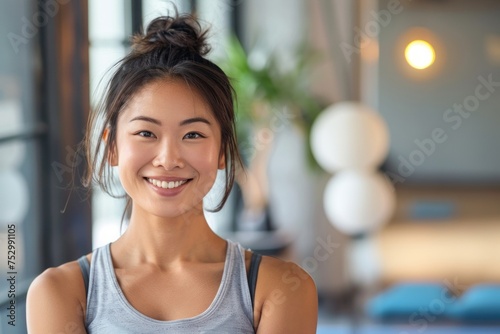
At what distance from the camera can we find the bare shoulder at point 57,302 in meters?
1.20

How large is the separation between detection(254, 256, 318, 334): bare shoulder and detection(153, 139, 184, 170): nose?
188 mm

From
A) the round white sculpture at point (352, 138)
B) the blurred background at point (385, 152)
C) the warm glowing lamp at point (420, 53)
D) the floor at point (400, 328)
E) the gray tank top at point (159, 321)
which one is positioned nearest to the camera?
the gray tank top at point (159, 321)

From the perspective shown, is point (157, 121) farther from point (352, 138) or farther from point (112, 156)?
point (352, 138)

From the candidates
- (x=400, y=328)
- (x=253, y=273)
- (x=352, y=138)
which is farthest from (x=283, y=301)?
(x=400, y=328)

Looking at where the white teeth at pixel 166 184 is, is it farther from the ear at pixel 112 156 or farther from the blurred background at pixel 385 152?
the blurred background at pixel 385 152

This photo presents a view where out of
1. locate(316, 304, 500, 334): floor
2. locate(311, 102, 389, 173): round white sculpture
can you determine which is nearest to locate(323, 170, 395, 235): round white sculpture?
locate(311, 102, 389, 173): round white sculpture

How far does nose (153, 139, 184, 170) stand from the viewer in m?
1.18

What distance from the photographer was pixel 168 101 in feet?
3.95

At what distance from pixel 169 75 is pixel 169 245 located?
23 centimetres

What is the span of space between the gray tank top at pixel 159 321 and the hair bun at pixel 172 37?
0.95 feet

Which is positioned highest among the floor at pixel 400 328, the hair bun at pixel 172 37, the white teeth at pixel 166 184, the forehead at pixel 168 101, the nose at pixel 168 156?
the hair bun at pixel 172 37

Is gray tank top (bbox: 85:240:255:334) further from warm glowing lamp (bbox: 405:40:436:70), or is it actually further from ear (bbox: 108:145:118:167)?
warm glowing lamp (bbox: 405:40:436:70)

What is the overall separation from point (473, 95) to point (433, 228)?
0.93 meters

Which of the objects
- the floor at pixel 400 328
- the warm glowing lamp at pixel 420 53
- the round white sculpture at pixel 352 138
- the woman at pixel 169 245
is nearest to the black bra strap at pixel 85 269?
the woman at pixel 169 245
